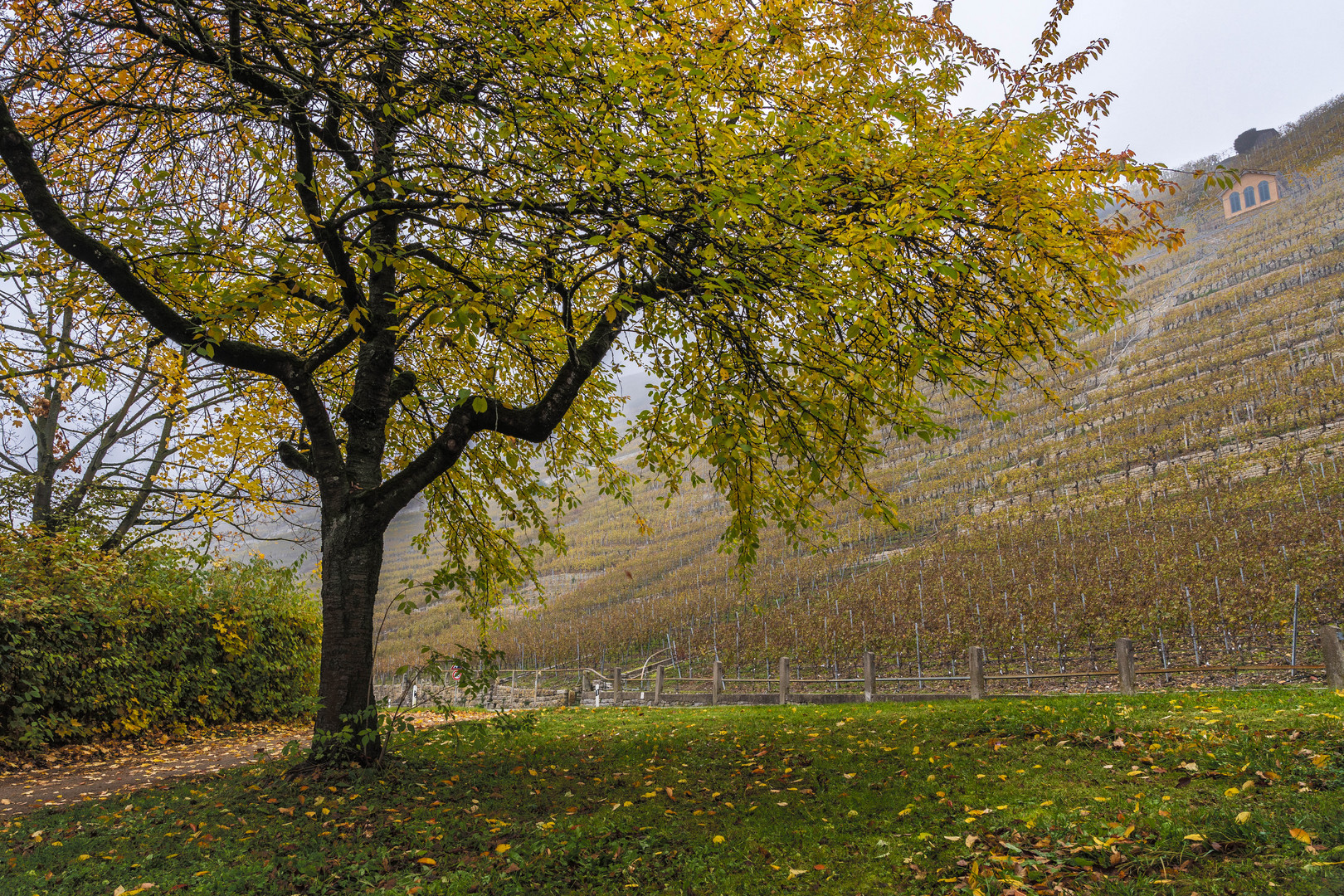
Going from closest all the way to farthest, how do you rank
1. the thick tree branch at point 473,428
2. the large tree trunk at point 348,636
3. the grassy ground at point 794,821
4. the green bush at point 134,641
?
the grassy ground at point 794,821, the large tree trunk at point 348,636, the thick tree branch at point 473,428, the green bush at point 134,641

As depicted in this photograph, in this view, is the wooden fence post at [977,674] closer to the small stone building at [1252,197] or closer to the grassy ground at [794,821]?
the grassy ground at [794,821]

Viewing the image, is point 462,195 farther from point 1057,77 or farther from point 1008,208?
point 1057,77

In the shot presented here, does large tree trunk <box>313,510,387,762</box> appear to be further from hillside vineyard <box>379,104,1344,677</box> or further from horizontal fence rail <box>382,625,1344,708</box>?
hillside vineyard <box>379,104,1344,677</box>

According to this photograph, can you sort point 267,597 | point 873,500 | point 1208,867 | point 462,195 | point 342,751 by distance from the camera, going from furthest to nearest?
point 267,597 < point 873,500 < point 342,751 < point 462,195 < point 1208,867

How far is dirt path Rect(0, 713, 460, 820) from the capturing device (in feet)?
20.2

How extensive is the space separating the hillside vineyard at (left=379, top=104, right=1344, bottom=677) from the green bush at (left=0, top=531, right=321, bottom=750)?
12.9 m

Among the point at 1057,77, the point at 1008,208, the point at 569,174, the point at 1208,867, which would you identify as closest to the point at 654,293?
the point at 569,174

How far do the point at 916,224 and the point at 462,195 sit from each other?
11.0 feet

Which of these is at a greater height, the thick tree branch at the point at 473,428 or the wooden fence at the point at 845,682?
the thick tree branch at the point at 473,428

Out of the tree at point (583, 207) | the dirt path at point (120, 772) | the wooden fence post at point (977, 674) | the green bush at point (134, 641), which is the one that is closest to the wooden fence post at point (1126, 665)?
the wooden fence post at point (977, 674)

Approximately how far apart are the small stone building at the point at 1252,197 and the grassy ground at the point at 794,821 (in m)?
60.5

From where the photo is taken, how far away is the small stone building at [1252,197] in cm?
4911

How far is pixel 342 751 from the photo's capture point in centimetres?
562

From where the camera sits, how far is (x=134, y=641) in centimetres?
939
